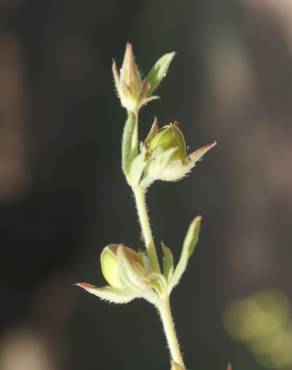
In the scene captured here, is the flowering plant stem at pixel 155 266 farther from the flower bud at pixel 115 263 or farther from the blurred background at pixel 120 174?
the blurred background at pixel 120 174

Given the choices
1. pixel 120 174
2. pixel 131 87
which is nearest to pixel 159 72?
Result: pixel 131 87

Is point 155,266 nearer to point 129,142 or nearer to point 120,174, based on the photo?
point 129,142

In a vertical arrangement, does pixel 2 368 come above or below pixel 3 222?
below

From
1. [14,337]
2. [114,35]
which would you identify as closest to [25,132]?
[114,35]

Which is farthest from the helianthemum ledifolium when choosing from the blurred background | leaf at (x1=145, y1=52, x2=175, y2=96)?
the blurred background

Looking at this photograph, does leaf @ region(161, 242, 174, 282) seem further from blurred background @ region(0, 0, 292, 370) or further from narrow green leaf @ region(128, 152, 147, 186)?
blurred background @ region(0, 0, 292, 370)

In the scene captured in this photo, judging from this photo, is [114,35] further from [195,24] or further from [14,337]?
[14,337]

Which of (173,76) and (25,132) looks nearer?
(25,132)
